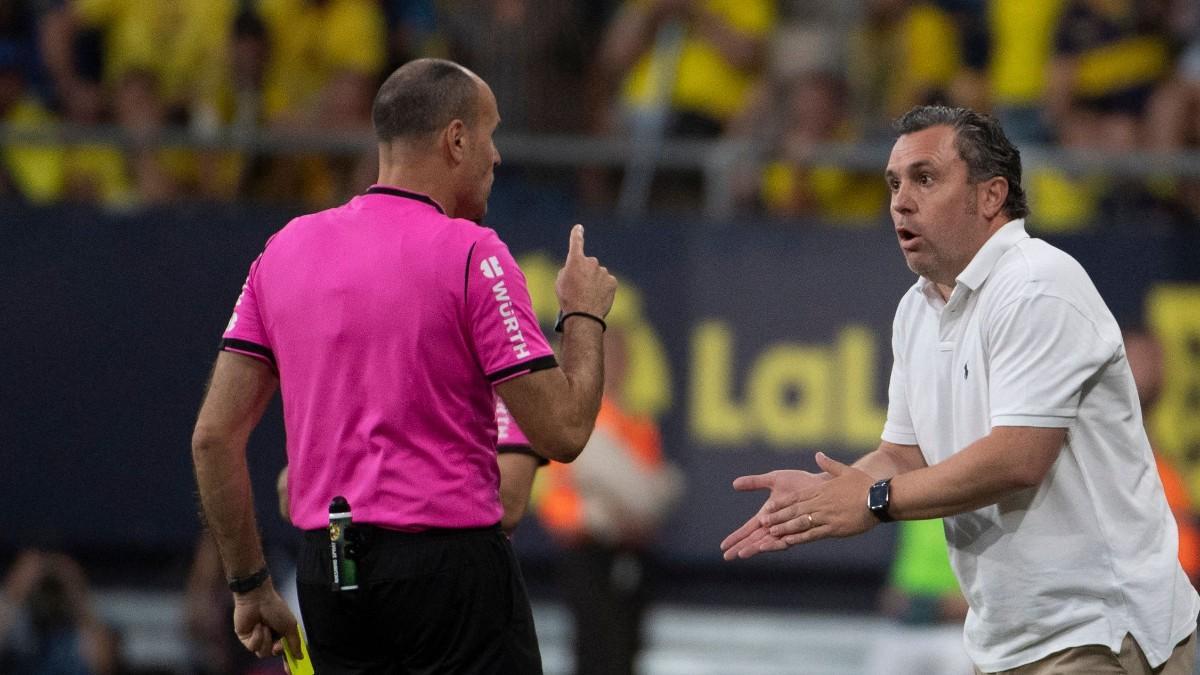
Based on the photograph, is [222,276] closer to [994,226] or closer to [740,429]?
[740,429]

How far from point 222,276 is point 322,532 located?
Answer: 5.80 m

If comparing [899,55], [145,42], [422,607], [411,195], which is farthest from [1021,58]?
[422,607]

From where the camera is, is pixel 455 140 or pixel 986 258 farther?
pixel 455 140

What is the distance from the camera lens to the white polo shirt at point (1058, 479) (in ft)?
13.4

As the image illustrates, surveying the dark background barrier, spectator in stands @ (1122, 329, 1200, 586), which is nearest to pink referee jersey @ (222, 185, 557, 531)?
spectator in stands @ (1122, 329, 1200, 586)

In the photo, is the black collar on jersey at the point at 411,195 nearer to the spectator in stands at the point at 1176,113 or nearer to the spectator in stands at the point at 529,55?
the spectator in stands at the point at 529,55

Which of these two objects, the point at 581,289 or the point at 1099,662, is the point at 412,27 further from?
the point at 1099,662

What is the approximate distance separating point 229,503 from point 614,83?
20.9ft

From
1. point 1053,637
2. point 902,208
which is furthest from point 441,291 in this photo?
point 1053,637

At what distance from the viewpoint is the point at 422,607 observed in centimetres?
433

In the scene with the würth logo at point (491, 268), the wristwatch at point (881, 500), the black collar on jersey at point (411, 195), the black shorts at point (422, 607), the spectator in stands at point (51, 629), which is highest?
the black collar on jersey at point (411, 195)

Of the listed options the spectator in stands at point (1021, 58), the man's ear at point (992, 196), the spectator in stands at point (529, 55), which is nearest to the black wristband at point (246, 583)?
the man's ear at point (992, 196)

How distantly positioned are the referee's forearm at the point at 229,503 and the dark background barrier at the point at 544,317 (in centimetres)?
514

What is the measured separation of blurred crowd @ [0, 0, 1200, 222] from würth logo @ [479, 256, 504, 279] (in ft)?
17.6
